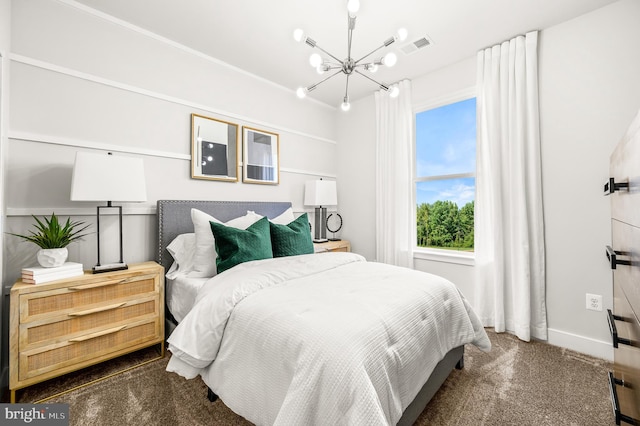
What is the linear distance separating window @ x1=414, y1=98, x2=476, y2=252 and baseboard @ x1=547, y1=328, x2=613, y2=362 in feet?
3.41

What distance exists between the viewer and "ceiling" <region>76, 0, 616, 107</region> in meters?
2.16

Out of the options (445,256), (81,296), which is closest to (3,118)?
(81,296)

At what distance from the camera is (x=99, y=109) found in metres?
2.21

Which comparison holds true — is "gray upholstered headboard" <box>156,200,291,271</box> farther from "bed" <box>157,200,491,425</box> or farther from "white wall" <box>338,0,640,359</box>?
"white wall" <box>338,0,640,359</box>

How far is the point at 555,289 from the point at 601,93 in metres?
1.65

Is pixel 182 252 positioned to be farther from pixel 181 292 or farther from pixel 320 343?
pixel 320 343

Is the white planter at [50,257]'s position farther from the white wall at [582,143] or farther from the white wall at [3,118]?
the white wall at [582,143]

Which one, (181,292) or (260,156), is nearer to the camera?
(181,292)

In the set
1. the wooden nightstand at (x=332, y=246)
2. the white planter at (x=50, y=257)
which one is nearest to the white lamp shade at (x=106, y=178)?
the white planter at (x=50, y=257)

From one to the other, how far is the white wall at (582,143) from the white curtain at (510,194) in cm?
9

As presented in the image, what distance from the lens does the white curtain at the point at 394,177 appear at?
3.41 meters

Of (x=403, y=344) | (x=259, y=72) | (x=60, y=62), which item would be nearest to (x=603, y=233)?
(x=403, y=344)

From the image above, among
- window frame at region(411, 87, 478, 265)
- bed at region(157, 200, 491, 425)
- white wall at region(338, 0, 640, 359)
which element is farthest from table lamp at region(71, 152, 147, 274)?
white wall at region(338, 0, 640, 359)

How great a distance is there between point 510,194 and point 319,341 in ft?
8.00
